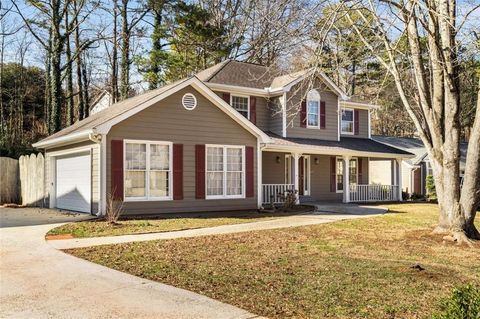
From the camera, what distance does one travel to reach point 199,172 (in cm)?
1488

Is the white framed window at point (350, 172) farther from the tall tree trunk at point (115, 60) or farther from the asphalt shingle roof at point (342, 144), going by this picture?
the tall tree trunk at point (115, 60)

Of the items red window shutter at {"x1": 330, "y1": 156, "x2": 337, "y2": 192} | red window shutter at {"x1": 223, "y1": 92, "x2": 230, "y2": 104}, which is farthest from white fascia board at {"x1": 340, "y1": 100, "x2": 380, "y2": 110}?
red window shutter at {"x1": 223, "y1": 92, "x2": 230, "y2": 104}

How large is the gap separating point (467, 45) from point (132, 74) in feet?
75.6

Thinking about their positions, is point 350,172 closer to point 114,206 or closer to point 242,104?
point 242,104

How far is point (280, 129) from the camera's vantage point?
66.6ft

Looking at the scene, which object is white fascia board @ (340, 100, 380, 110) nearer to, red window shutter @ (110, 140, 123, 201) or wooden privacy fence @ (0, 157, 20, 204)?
red window shutter @ (110, 140, 123, 201)

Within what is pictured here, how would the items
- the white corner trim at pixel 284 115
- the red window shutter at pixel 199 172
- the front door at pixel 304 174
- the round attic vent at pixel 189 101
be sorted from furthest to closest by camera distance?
the front door at pixel 304 174
the white corner trim at pixel 284 115
the red window shutter at pixel 199 172
the round attic vent at pixel 189 101

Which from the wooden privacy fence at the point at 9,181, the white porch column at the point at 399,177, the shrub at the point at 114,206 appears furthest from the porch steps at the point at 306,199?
the wooden privacy fence at the point at 9,181

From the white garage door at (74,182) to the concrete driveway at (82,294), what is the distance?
6120mm

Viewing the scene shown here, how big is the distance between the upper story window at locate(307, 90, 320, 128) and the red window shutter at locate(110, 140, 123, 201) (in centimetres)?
1033

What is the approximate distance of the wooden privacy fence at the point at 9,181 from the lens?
62.0 feet

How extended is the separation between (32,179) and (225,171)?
8.14 metres

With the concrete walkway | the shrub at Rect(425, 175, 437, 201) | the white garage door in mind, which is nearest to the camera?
the concrete walkway

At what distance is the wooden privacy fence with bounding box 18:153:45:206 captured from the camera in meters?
Result: 17.5
